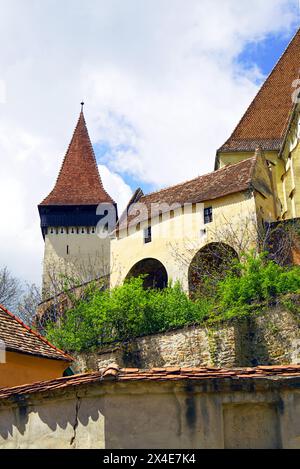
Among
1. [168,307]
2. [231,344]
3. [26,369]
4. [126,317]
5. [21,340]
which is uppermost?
[168,307]

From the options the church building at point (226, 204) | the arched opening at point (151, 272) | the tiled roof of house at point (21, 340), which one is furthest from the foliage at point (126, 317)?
the tiled roof of house at point (21, 340)

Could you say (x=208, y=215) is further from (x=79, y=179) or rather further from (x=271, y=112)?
(x=79, y=179)

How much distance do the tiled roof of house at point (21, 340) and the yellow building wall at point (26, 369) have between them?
0.14 meters

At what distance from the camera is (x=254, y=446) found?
28.2 feet

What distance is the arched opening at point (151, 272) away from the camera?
34.8m

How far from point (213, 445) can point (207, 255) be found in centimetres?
2391

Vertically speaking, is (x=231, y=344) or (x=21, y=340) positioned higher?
(x=231, y=344)

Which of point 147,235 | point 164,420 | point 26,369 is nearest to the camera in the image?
point 164,420

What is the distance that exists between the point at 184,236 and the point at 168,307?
721cm

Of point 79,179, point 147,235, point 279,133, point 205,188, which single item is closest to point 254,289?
→ point 205,188

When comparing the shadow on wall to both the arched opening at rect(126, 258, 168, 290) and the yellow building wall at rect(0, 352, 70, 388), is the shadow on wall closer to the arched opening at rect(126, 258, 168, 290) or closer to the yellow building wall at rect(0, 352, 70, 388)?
the yellow building wall at rect(0, 352, 70, 388)

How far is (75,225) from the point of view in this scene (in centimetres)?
5231

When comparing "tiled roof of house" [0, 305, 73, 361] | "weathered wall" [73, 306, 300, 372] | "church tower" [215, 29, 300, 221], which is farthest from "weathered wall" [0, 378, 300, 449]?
"church tower" [215, 29, 300, 221]

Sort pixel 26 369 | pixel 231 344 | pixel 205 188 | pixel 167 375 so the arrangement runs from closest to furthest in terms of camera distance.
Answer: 1. pixel 167 375
2. pixel 26 369
3. pixel 231 344
4. pixel 205 188
